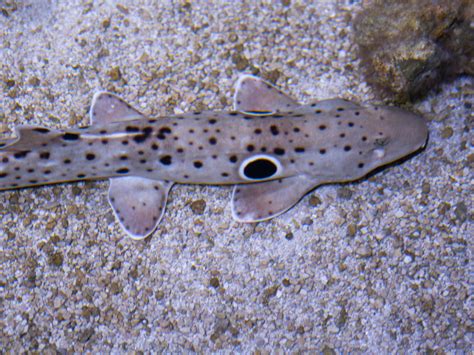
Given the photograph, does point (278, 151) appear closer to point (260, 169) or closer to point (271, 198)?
point (260, 169)

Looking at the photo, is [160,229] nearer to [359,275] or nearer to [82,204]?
[82,204]

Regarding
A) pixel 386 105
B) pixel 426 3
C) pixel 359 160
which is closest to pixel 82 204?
pixel 359 160

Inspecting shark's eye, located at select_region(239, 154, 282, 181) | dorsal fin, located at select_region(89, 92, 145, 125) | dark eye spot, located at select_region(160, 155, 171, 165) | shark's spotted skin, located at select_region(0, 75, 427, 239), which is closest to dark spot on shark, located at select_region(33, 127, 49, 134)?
shark's spotted skin, located at select_region(0, 75, 427, 239)

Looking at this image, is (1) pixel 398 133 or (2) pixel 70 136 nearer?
(2) pixel 70 136

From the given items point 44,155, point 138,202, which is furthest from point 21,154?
point 138,202

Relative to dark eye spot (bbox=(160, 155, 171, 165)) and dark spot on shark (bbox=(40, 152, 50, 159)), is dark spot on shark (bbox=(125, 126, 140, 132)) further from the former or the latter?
dark spot on shark (bbox=(40, 152, 50, 159))
